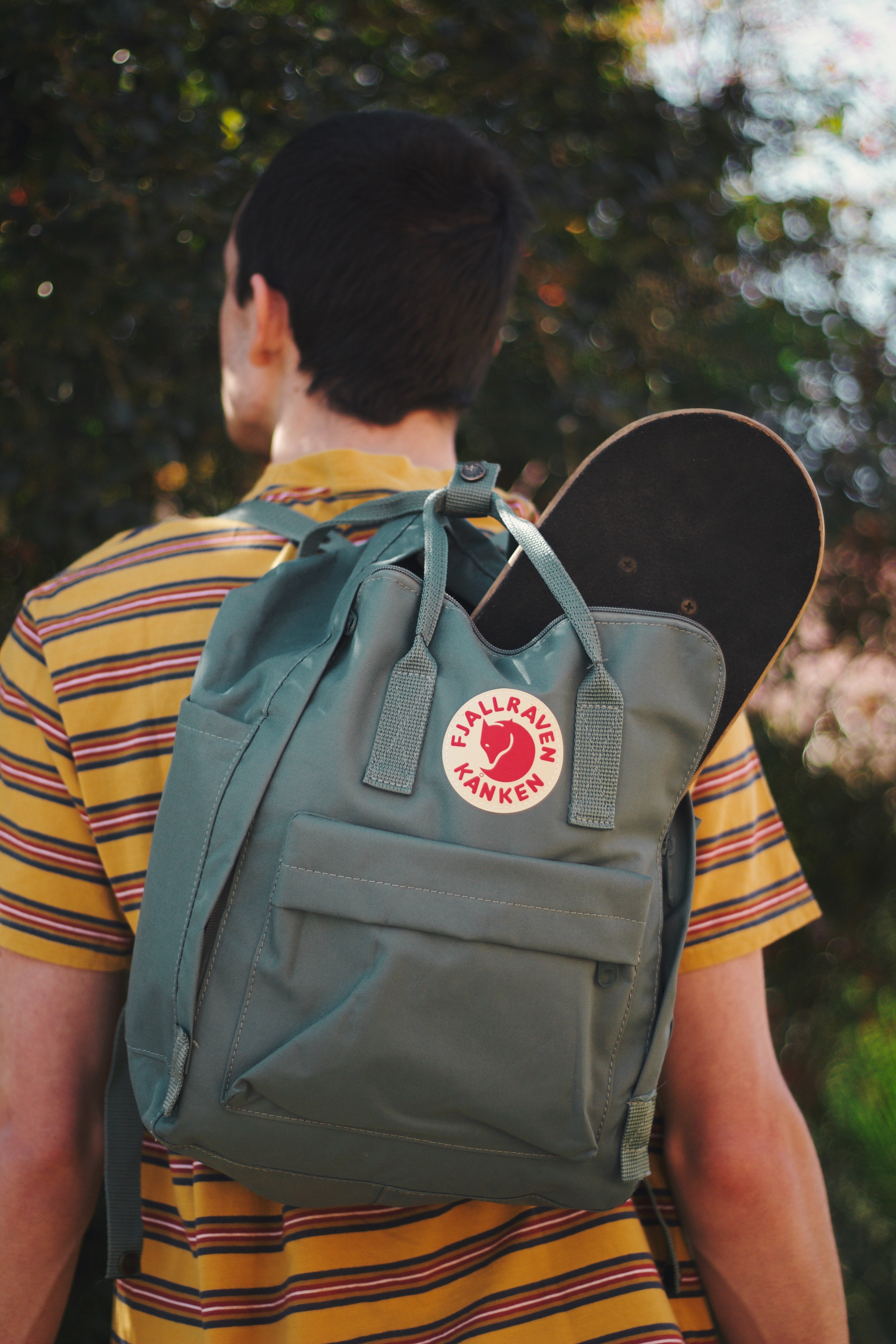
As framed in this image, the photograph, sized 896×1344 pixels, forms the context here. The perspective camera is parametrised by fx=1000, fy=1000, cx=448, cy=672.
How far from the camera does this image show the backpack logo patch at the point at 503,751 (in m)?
0.91

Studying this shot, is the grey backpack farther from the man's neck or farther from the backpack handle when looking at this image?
the man's neck

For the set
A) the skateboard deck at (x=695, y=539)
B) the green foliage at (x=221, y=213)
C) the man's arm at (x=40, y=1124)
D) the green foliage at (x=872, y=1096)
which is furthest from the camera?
the green foliage at (x=872, y=1096)

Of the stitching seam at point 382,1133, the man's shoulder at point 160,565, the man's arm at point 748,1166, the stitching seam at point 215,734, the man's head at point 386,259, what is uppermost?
the man's head at point 386,259

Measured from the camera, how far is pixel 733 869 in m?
1.16

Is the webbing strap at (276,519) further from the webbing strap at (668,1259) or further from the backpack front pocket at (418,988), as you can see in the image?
the webbing strap at (668,1259)

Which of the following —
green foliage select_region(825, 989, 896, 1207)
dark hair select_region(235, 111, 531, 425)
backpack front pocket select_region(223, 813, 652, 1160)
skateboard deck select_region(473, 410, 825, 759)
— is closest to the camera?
backpack front pocket select_region(223, 813, 652, 1160)

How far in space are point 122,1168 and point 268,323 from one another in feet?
3.50

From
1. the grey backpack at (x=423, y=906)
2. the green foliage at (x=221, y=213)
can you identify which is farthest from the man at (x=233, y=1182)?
the green foliage at (x=221, y=213)

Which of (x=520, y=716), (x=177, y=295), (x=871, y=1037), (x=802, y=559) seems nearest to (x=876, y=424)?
(x=871, y=1037)

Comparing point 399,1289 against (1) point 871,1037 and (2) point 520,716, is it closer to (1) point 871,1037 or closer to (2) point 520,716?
(2) point 520,716

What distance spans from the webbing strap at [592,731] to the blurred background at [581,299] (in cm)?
126

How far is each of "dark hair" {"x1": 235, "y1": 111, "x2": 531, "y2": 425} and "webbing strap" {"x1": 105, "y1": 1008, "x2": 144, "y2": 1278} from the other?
842 millimetres

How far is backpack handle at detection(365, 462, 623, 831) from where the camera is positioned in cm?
91

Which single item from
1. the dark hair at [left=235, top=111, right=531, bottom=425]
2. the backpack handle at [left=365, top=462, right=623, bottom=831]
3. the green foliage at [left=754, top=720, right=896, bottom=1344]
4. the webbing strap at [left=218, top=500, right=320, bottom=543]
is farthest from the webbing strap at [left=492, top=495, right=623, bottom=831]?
the green foliage at [left=754, top=720, right=896, bottom=1344]
